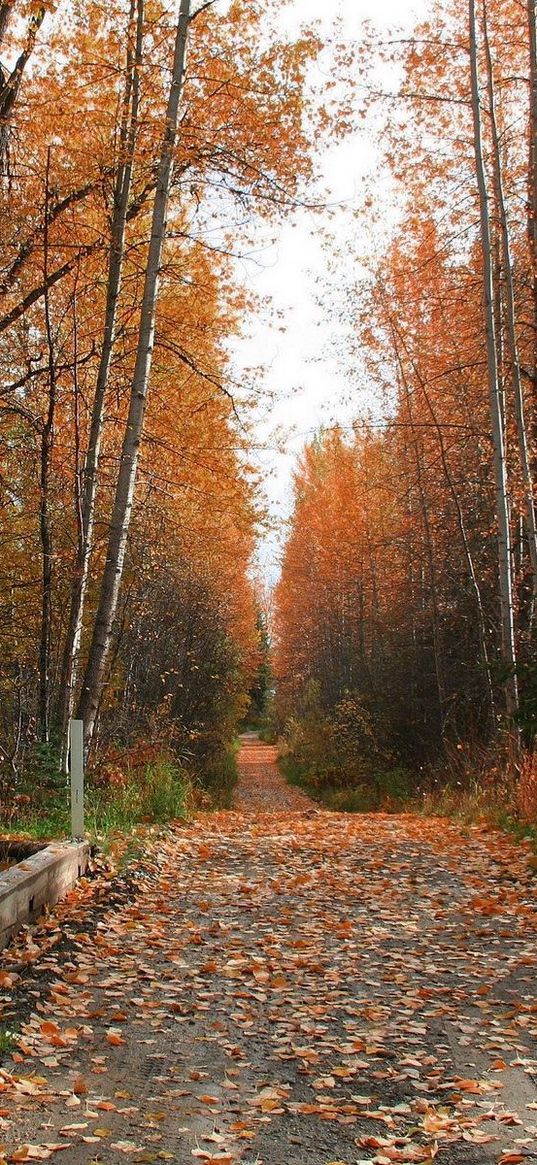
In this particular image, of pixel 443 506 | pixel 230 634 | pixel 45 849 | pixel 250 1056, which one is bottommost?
pixel 250 1056

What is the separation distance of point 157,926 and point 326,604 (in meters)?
27.3

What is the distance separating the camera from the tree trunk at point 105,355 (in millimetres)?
9820

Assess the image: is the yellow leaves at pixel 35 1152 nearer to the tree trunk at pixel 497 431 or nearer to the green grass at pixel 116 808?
the green grass at pixel 116 808

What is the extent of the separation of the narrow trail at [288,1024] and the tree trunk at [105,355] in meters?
2.74

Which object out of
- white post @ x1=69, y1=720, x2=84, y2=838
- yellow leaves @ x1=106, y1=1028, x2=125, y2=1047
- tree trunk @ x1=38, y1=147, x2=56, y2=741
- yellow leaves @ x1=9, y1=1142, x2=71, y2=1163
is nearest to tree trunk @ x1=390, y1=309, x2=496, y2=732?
tree trunk @ x1=38, y1=147, x2=56, y2=741

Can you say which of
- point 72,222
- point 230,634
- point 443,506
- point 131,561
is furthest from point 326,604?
point 72,222

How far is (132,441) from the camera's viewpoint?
957cm

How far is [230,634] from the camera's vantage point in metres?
25.0

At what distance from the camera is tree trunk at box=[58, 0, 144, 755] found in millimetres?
9820

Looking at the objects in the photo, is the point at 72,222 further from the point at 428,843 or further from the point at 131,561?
the point at 428,843

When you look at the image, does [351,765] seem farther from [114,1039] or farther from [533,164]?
[114,1039]

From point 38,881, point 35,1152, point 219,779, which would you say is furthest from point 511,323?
point 219,779

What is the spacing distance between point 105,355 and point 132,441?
1343 millimetres

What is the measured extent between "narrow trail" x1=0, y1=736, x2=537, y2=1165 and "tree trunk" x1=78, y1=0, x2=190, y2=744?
221cm
